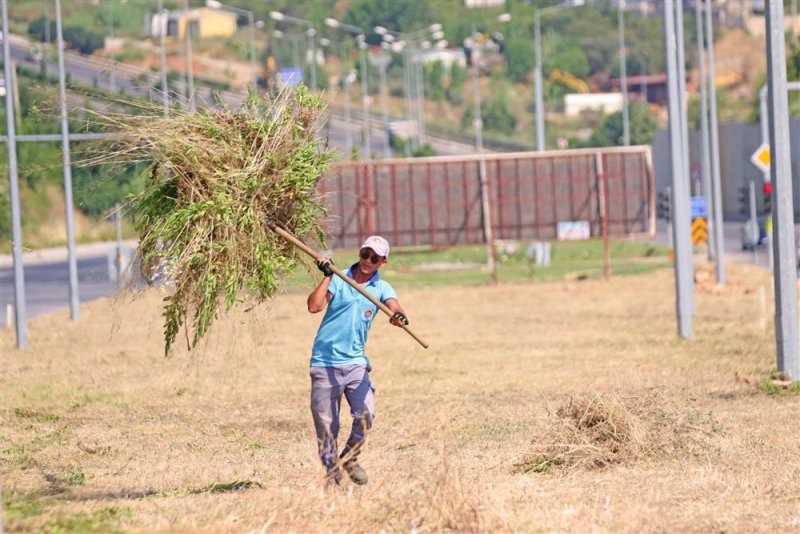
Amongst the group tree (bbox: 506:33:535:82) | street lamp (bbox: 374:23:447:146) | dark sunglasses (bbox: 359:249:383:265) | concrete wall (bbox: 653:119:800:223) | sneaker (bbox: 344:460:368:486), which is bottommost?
sneaker (bbox: 344:460:368:486)

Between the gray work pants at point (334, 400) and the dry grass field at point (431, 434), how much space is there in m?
0.30

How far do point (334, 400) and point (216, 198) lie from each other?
1.57 meters

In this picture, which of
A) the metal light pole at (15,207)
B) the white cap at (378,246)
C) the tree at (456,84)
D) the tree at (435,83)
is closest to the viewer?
the white cap at (378,246)

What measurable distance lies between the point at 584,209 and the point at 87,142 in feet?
101

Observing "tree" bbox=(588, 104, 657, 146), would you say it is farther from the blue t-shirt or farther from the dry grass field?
the blue t-shirt

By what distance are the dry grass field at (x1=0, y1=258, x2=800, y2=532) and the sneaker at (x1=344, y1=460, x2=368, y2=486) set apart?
0.07 metres

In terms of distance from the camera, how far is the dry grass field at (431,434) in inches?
368

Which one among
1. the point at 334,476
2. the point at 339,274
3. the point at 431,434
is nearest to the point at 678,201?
the point at 339,274

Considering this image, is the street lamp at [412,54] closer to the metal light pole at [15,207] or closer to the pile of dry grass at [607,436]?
the metal light pole at [15,207]

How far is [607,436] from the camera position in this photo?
39.8 ft

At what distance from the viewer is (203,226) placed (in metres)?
10.8

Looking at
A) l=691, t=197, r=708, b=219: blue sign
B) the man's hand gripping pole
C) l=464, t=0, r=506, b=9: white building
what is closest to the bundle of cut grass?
the man's hand gripping pole

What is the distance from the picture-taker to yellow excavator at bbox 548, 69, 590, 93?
139 meters

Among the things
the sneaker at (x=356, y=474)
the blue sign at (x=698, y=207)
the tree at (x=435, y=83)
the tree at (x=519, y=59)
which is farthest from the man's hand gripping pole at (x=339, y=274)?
the tree at (x=519, y=59)
